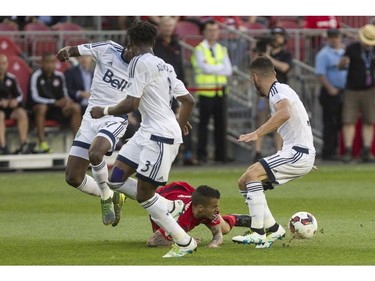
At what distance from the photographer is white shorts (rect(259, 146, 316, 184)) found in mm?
12031

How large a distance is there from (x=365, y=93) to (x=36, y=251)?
12367 mm

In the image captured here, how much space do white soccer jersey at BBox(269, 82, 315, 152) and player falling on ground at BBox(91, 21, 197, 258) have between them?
102 cm

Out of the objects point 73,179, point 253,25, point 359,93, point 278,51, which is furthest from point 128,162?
point 253,25

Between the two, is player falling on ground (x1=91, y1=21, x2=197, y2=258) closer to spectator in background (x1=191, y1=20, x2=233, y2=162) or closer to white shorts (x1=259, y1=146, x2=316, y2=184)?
white shorts (x1=259, y1=146, x2=316, y2=184)

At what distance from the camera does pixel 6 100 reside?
861 inches

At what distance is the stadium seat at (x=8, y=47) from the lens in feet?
74.9

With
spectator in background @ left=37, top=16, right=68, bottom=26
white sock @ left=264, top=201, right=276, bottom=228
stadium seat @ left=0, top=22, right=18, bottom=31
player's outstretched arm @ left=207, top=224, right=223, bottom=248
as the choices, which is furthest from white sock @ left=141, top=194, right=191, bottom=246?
spectator in background @ left=37, top=16, right=68, bottom=26

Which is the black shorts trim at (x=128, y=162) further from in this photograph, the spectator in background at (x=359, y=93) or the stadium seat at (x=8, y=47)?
the spectator in background at (x=359, y=93)

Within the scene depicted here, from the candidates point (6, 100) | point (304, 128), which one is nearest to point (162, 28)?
point (6, 100)

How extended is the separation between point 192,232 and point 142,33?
3.03m

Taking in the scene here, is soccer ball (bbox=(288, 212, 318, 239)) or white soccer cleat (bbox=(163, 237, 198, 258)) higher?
white soccer cleat (bbox=(163, 237, 198, 258))

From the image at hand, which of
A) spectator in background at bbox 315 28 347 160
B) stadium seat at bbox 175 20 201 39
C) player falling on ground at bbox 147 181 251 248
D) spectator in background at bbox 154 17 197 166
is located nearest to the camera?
player falling on ground at bbox 147 181 251 248

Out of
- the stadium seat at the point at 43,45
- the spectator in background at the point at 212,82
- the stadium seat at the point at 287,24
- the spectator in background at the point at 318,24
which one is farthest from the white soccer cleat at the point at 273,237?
the stadium seat at the point at 287,24

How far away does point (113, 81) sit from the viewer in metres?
13.9
